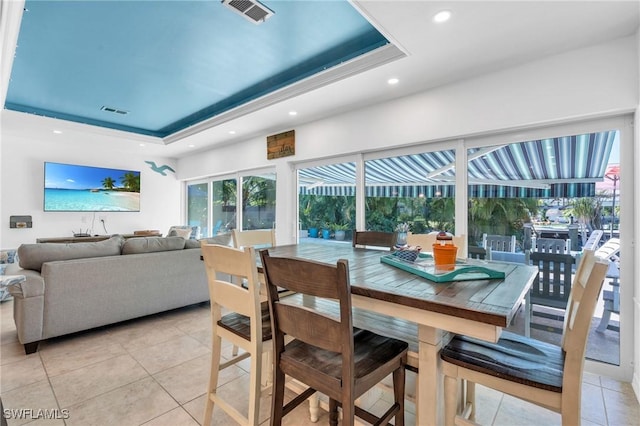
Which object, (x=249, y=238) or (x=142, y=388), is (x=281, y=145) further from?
(x=142, y=388)

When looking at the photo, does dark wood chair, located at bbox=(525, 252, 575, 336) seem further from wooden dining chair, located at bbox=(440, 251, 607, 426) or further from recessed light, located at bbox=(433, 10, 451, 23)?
recessed light, located at bbox=(433, 10, 451, 23)

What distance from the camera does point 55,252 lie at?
8.86 ft

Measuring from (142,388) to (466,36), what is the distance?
3.28 m

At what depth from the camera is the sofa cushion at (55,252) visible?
103 inches

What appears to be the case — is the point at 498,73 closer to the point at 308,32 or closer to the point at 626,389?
the point at 308,32

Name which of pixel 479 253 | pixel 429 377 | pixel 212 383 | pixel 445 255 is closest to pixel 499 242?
pixel 479 253

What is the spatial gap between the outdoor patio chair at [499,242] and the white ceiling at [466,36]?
1.50 m

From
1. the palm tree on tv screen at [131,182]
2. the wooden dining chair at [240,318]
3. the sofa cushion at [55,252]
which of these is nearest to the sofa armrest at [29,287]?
the sofa cushion at [55,252]

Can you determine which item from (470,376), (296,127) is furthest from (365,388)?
(296,127)

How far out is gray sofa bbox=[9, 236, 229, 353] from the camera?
8.20 ft

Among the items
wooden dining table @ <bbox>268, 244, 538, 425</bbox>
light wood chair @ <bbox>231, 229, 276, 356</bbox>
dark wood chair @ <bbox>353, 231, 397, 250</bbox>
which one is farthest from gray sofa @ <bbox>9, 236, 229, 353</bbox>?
wooden dining table @ <bbox>268, 244, 538, 425</bbox>

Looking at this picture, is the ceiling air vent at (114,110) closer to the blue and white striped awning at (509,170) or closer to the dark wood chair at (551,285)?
the blue and white striped awning at (509,170)

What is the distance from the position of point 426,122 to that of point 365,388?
8.65 feet

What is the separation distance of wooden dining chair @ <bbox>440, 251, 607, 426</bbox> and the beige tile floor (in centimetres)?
72
